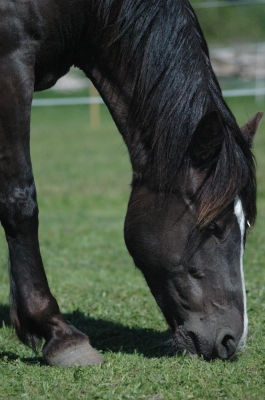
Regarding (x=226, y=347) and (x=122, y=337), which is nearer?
(x=226, y=347)

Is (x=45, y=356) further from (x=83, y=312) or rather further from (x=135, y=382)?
(x=83, y=312)

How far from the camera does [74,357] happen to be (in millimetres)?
3168

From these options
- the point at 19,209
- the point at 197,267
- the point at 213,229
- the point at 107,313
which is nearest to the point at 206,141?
the point at 213,229

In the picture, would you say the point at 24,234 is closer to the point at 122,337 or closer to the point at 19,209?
the point at 19,209

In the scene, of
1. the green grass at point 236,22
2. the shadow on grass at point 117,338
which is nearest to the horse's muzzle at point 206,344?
the shadow on grass at point 117,338

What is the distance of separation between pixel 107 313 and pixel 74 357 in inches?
55.1

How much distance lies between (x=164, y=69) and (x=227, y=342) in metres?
1.36

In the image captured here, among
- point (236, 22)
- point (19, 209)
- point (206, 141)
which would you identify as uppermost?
point (206, 141)

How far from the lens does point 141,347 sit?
148 inches

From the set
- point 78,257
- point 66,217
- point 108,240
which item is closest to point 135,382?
point 78,257

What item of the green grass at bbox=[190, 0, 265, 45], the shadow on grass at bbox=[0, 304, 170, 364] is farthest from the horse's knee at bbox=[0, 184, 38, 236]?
the green grass at bbox=[190, 0, 265, 45]

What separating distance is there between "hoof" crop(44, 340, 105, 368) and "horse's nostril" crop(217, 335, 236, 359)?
0.57m

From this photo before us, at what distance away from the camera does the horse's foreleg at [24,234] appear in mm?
3174

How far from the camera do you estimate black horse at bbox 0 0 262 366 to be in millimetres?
3162
